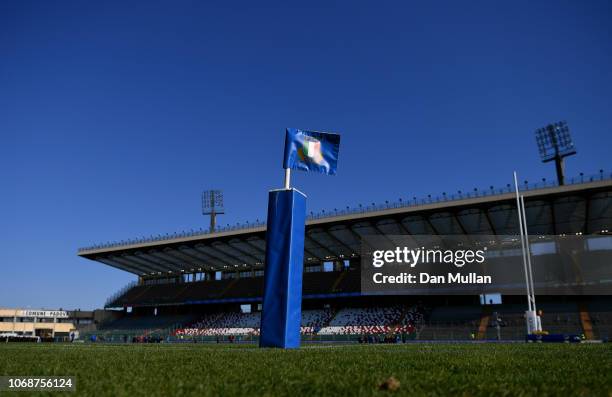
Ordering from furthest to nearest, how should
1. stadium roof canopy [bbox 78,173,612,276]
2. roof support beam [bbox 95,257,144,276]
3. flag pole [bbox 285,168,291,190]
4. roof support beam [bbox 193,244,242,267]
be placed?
1. roof support beam [bbox 95,257,144,276]
2. roof support beam [bbox 193,244,242,267]
3. stadium roof canopy [bbox 78,173,612,276]
4. flag pole [bbox 285,168,291,190]

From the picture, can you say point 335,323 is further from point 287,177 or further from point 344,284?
point 287,177

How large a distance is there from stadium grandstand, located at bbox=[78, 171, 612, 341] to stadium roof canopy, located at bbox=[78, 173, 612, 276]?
0.10m

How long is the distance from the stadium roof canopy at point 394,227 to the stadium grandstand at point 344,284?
0.10 metres

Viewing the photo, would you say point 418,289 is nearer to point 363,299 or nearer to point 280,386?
point 363,299

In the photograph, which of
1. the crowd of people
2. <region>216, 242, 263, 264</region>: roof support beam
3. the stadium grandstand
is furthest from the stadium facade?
<region>216, 242, 263, 264</region>: roof support beam

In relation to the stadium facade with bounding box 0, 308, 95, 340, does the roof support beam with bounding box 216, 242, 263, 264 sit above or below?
above

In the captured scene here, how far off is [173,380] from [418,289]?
41630 mm

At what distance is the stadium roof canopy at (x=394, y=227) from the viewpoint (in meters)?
36.6

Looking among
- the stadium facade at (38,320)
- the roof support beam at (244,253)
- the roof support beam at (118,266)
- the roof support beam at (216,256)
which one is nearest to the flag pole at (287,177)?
the roof support beam at (244,253)

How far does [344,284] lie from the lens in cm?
4941

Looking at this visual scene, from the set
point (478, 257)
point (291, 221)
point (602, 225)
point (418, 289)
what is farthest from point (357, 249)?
point (291, 221)

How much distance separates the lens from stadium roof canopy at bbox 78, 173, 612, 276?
3656 cm

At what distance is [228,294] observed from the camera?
183 feet

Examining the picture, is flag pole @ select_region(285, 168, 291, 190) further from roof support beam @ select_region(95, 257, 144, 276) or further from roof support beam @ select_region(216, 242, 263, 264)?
roof support beam @ select_region(95, 257, 144, 276)
